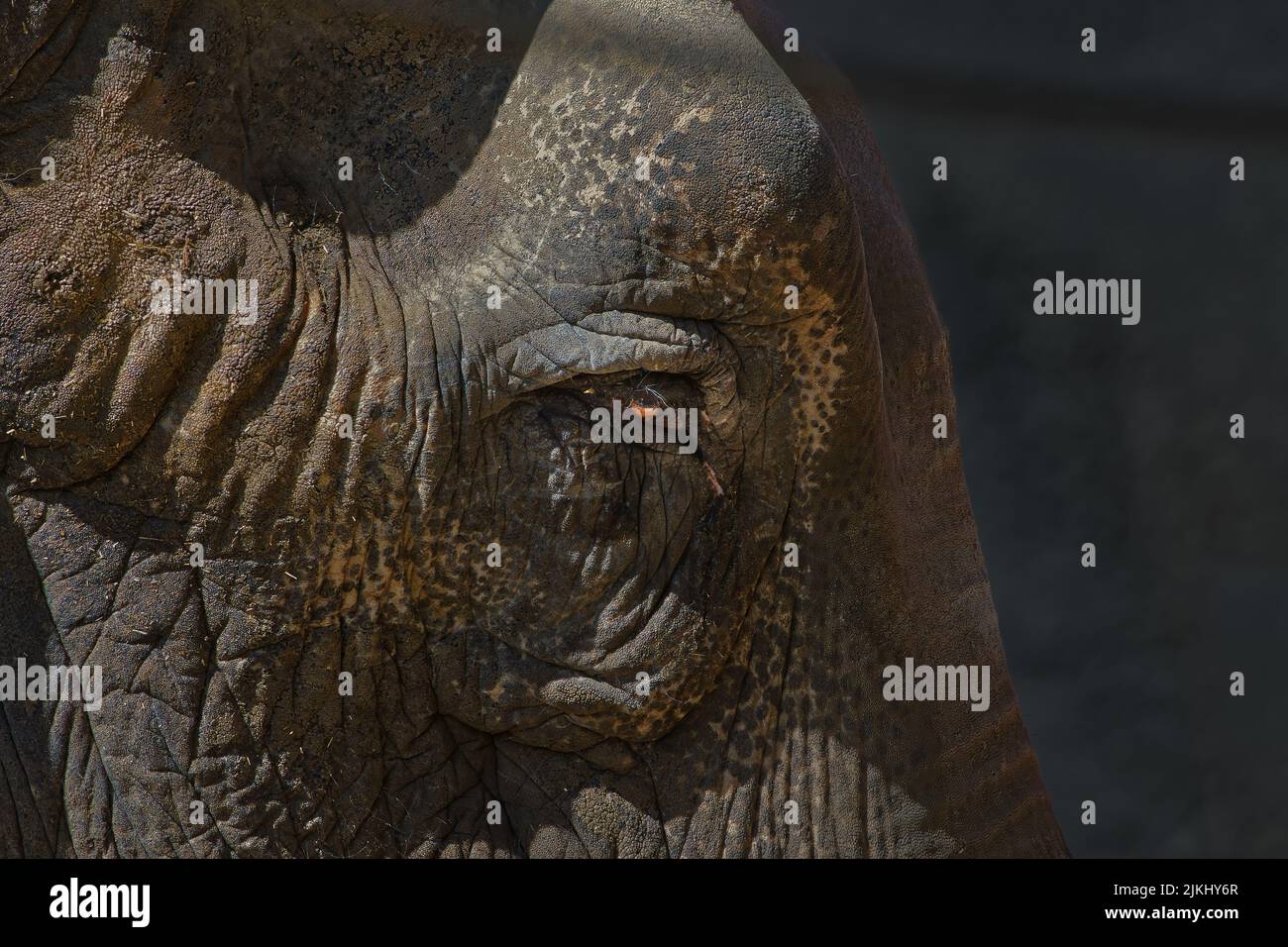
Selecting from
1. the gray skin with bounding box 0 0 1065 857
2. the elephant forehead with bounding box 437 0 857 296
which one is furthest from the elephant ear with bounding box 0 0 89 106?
the elephant forehead with bounding box 437 0 857 296

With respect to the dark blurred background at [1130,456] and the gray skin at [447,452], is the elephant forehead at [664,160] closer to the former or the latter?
the gray skin at [447,452]

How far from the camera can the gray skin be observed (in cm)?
183

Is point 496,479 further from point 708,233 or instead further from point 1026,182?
point 1026,182

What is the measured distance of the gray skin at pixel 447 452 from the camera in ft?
6.02

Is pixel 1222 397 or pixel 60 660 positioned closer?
pixel 60 660

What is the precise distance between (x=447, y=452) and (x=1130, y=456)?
307cm

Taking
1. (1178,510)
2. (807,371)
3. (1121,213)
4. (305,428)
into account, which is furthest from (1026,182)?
(305,428)

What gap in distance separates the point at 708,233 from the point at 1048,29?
7.25 feet

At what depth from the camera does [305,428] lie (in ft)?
6.11

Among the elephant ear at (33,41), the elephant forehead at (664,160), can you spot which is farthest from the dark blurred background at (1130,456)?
the elephant ear at (33,41)

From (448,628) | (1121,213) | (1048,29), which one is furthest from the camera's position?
(1121,213)

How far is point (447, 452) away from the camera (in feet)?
6.26

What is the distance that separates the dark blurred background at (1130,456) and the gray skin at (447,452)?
238 centimetres

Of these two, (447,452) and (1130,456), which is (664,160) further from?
(1130,456)
